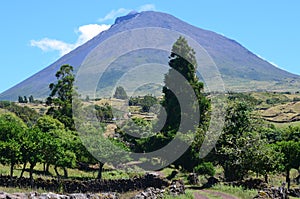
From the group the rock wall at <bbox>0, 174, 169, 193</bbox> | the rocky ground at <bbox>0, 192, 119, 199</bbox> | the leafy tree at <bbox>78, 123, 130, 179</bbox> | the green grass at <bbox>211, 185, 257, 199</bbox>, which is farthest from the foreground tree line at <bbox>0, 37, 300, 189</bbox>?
the rocky ground at <bbox>0, 192, 119, 199</bbox>

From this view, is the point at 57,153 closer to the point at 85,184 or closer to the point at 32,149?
the point at 32,149

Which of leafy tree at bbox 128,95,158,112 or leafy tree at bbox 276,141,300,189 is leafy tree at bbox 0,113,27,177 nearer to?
leafy tree at bbox 276,141,300,189

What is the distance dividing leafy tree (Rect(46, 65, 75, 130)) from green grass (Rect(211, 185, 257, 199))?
34153 mm

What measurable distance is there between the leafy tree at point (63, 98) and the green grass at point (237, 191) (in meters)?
34.2

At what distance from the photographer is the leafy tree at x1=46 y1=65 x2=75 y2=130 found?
58.8 meters

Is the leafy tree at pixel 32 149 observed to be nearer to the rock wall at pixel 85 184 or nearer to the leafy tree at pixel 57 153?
the leafy tree at pixel 57 153

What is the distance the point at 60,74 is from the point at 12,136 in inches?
1262

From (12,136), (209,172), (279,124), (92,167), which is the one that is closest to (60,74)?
(92,167)

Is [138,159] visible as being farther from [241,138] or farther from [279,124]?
[279,124]

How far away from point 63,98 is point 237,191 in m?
44.4

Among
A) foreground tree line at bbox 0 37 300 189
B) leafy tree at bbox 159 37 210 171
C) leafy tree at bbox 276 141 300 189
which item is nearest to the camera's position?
foreground tree line at bbox 0 37 300 189

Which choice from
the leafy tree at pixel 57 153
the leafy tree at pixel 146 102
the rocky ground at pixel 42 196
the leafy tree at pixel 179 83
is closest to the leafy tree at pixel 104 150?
the leafy tree at pixel 57 153

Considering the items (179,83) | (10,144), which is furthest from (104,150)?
(179,83)

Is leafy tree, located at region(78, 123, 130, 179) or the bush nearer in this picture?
the bush
